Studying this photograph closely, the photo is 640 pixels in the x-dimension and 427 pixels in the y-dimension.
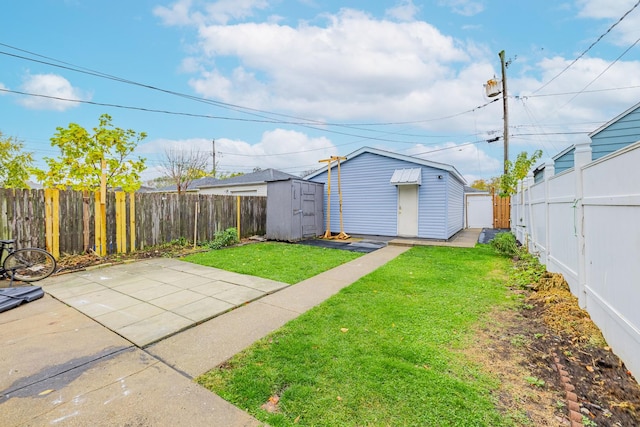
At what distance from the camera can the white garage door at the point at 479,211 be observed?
15.9 m

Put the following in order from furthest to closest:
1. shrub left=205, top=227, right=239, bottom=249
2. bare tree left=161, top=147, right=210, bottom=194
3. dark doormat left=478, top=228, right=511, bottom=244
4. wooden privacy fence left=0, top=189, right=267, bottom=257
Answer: bare tree left=161, top=147, right=210, bottom=194 < dark doormat left=478, top=228, right=511, bottom=244 < shrub left=205, top=227, right=239, bottom=249 < wooden privacy fence left=0, top=189, right=267, bottom=257

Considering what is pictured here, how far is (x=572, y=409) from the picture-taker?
1893 millimetres

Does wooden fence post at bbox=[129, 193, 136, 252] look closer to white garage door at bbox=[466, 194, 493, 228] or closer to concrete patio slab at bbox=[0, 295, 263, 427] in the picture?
concrete patio slab at bbox=[0, 295, 263, 427]

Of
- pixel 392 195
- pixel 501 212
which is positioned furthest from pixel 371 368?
pixel 501 212

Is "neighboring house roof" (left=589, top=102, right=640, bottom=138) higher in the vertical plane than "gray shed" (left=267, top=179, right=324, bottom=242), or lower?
higher

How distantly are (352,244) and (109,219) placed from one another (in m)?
6.91

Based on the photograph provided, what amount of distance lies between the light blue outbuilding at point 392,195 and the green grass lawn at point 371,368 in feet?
21.2

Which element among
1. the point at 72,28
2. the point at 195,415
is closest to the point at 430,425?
the point at 195,415

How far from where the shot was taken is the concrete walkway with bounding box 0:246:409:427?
187 cm

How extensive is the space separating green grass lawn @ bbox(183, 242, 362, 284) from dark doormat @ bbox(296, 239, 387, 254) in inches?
20.6

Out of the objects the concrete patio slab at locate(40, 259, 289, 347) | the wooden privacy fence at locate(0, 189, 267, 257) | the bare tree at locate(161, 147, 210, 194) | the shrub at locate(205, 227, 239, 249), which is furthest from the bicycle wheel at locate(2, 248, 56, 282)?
the bare tree at locate(161, 147, 210, 194)

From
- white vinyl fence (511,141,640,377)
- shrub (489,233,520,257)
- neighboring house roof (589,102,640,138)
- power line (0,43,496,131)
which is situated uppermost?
power line (0,43,496,131)

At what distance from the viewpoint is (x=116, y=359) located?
2541 mm

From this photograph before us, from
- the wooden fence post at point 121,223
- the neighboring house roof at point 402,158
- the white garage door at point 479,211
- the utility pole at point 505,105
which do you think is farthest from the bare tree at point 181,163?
the utility pole at point 505,105
